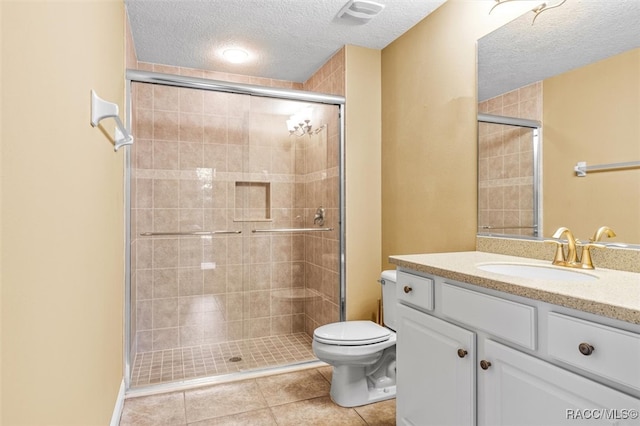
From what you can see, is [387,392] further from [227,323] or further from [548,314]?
[548,314]

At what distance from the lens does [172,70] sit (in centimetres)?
323

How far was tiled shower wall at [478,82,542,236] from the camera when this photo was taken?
1.76 metres

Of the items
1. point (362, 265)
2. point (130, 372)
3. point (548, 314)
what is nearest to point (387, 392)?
point (362, 265)

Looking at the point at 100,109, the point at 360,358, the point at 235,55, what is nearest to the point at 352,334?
the point at 360,358

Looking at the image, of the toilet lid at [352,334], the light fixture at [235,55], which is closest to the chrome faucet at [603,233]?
the toilet lid at [352,334]

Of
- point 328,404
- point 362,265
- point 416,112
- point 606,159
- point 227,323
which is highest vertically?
point 416,112

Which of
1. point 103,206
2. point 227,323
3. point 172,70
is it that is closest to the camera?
point 103,206

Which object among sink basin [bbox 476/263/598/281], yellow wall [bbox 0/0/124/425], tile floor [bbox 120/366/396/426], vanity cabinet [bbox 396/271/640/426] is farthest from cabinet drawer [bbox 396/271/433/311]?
yellow wall [bbox 0/0/124/425]

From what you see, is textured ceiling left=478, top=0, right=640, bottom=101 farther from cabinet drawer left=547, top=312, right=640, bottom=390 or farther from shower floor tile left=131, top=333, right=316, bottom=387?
shower floor tile left=131, top=333, right=316, bottom=387

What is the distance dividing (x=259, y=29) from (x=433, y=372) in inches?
92.4

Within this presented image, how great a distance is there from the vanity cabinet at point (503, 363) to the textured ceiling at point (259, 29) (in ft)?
5.57

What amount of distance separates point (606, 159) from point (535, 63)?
23.0 inches

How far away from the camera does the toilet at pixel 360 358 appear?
206 centimetres

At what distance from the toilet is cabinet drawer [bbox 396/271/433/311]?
496mm
